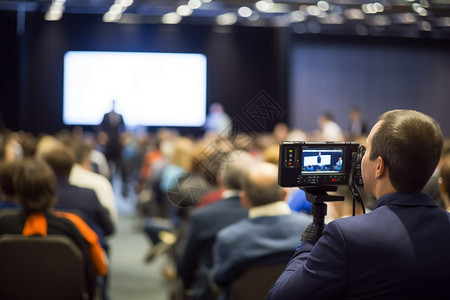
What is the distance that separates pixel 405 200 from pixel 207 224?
6.18 feet

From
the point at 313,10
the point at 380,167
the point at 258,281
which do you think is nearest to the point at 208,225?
the point at 258,281

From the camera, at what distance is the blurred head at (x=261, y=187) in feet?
7.99

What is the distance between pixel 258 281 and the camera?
2.35m

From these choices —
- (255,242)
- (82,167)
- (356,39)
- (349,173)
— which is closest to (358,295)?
(349,173)

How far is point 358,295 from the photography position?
1285 mm

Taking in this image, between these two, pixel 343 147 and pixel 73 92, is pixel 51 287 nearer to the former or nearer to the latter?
pixel 343 147

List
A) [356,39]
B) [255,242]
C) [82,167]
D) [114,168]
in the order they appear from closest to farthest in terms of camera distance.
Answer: [255,242]
[82,167]
[114,168]
[356,39]

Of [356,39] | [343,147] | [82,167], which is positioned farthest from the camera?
[356,39]

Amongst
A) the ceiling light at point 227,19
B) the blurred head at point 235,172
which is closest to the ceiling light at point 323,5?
the ceiling light at point 227,19

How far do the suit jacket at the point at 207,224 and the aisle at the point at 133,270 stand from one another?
1675 mm

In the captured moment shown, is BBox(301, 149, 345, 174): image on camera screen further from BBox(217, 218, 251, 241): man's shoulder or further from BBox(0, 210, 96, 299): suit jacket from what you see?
BBox(0, 210, 96, 299): suit jacket

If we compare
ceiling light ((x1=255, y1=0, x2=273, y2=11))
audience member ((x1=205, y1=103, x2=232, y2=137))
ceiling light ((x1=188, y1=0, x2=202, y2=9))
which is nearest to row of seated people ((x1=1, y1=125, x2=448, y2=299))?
ceiling light ((x1=255, y1=0, x2=273, y2=11))

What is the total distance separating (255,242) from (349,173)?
3.19ft

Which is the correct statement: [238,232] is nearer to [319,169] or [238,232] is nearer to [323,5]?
[319,169]
